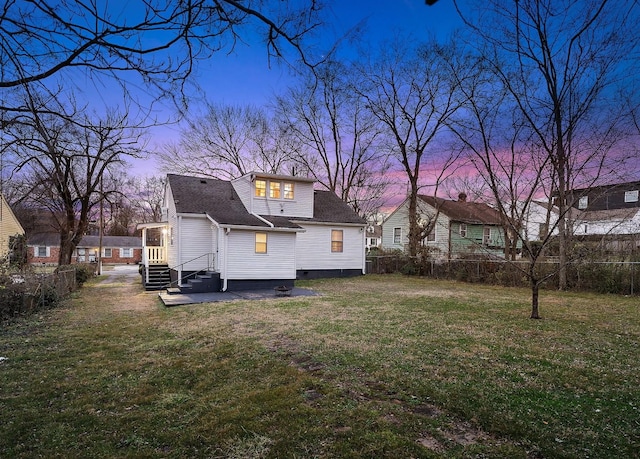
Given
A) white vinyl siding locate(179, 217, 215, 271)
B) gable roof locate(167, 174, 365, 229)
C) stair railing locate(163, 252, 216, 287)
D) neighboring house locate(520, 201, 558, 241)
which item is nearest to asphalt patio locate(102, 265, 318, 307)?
stair railing locate(163, 252, 216, 287)

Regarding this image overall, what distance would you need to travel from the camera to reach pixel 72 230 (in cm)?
1953

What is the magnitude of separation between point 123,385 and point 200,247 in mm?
11200

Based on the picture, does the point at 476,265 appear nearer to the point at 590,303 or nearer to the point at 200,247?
the point at 590,303

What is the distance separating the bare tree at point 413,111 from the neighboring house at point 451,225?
497 centimetres

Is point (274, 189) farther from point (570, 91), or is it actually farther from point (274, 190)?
point (570, 91)

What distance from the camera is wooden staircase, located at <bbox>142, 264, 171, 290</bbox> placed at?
15.3 m

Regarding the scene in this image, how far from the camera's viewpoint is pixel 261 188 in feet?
57.2

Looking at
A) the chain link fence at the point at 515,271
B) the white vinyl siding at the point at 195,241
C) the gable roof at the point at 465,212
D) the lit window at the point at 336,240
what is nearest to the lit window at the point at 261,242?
the white vinyl siding at the point at 195,241

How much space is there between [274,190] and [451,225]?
644 inches

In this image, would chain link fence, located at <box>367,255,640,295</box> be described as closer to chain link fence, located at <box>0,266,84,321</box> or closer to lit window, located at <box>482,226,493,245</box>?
lit window, located at <box>482,226,493,245</box>

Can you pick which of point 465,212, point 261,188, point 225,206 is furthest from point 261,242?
point 465,212

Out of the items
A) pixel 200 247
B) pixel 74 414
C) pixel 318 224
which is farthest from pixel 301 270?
pixel 74 414

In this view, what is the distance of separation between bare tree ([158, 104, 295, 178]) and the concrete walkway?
637 inches

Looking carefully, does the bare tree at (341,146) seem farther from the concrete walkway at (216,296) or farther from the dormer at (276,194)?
the concrete walkway at (216,296)
